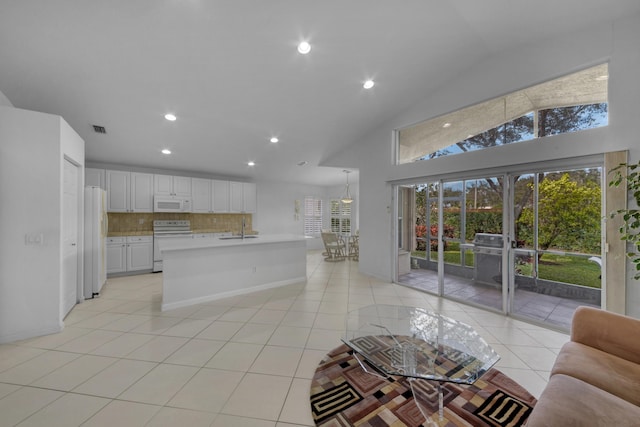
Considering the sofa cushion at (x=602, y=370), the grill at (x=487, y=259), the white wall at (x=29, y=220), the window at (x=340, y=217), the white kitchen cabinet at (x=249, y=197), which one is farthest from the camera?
the window at (x=340, y=217)

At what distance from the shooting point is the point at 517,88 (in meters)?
3.24

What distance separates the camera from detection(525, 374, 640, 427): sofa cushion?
115cm

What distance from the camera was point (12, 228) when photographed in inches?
103

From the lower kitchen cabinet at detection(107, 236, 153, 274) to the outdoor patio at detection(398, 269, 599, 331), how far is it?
18.9ft

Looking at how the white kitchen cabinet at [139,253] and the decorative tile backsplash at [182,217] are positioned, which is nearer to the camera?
the white kitchen cabinet at [139,253]

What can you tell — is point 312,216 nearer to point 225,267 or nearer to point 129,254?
point 225,267

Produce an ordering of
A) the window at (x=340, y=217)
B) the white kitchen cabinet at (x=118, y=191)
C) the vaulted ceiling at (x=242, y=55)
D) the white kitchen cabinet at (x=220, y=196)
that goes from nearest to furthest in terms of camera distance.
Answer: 1. the vaulted ceiling at (x=242, y=55)
2. the white kitchen cabinet at (x=118, y=191)
3. the white kitchen cabinet at (x=220, y=196)
4. the window at (x=340, y=217)

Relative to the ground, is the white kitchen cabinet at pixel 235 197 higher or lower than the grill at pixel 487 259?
higher

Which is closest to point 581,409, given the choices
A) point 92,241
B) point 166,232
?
point 92,241

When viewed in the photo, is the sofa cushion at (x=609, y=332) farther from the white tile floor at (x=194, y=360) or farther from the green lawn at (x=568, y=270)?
the green lawn at (x=568, y=270)

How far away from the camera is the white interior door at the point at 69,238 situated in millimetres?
3074

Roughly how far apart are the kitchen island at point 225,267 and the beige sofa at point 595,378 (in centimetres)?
383

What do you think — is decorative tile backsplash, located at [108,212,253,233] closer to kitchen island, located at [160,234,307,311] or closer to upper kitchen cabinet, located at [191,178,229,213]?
upper kitchen cabinet, located at [191,178,229,213]

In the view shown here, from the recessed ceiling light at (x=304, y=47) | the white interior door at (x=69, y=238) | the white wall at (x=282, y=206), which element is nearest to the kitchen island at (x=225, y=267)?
the white interior door at (x=69, y=238)
